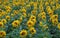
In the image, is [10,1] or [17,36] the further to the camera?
[10,1]

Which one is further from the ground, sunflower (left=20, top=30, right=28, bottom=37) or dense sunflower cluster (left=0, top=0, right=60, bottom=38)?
sunflower (left=20, top=30, right=28, bottom=37)

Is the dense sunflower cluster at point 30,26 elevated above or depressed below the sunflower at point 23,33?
below

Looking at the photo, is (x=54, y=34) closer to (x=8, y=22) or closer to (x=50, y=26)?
(x=50, y=26)

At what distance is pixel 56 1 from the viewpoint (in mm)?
7215

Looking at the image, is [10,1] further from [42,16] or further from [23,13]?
[42,16]

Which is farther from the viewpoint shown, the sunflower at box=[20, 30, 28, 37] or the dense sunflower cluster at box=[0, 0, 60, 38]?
the dense sunflower cluster at box=[0, 0, 60, 38]

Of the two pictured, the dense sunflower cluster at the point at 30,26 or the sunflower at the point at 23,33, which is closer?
the sunflower at the point at 23,33

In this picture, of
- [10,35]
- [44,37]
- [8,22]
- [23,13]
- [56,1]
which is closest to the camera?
[44,37]

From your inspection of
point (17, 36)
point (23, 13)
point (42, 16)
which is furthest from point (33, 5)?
point (17, 36)

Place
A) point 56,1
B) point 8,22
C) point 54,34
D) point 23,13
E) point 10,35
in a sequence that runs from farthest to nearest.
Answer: point 56,1 < point 23,13 < point 8,22 < point 54,34 < point 10,35

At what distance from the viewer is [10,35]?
4426mm

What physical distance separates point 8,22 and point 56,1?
8.15 ft

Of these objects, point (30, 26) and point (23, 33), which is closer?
point (23, 33)

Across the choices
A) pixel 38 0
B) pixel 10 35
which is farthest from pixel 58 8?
pixel 10 35
